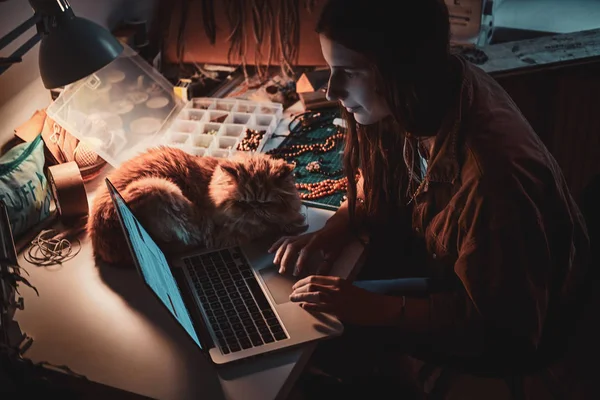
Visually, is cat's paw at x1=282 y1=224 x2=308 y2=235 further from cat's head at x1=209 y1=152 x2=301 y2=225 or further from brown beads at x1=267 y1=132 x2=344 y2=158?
brown beads at x1=267 y1=132 x2=344 y2=158

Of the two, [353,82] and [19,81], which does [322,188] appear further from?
[19,81]

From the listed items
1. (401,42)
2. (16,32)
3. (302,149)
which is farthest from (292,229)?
(16,32)

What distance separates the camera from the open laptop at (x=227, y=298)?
113 centimetres

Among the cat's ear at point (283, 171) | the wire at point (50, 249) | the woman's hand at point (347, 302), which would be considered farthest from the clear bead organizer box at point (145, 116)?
the woman's hand at point (347, 302)

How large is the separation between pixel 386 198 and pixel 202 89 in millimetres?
868

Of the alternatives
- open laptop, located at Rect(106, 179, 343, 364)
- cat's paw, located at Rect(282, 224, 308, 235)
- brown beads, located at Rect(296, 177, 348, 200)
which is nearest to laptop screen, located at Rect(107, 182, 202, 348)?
open laptop, located at Rect(106, 179, 343, 364)

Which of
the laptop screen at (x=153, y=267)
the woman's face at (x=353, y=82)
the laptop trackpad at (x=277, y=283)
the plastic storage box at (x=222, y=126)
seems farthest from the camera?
the plastic storage box at (x=222, y=126)

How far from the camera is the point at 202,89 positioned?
6.82ft

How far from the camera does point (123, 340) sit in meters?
1.20

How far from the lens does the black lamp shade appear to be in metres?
1.29

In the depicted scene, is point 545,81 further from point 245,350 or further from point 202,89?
point 245,350

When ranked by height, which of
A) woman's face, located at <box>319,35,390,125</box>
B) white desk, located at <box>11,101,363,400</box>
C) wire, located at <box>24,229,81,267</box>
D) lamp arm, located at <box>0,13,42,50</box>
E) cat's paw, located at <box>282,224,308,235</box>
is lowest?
white desk, located at <box>11,101,363,400</box>

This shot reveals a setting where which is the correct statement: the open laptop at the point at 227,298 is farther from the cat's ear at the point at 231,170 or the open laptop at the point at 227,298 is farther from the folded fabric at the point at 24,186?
the folded fabric at the point at 24,186

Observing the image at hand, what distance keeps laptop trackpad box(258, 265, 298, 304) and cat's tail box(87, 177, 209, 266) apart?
195 millimetres
